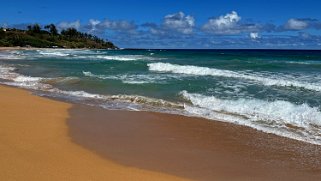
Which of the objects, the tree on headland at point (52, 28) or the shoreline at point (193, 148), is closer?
the shoreline at point (193, 148)

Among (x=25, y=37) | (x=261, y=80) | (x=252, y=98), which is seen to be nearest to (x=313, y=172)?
(x=252, y=98)

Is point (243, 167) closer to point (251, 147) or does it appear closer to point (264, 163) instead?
point (264, 163)

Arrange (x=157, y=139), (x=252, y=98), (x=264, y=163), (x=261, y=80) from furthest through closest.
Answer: (x=261, y=80) < (x=252, y=98) < (x=157, y=139) < (x=264, y=163)

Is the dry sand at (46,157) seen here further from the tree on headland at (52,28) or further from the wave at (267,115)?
the tree on headland at (52,28)

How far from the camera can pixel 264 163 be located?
6758 mm

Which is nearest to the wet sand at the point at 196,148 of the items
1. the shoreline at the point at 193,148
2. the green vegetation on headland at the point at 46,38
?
the shoreline at the point at 193,148

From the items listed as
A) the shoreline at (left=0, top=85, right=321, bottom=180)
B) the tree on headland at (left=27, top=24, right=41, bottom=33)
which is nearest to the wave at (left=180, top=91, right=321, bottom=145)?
the shoreline at (left=0, top=85, right=321, bottom=180)

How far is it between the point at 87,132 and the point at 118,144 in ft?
4.02

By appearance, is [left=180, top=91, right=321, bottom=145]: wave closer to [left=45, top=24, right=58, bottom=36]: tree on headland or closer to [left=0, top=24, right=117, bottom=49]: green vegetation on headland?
[left=0, top=24, right=117, bottom=49]: green vegetation on headland

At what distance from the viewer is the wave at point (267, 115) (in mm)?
9414

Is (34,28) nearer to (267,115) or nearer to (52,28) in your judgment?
(52,28)

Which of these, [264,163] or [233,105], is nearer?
[264,163]

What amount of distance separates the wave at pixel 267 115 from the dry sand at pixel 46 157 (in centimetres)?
416

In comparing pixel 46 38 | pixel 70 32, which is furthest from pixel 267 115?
pixel 70 32
